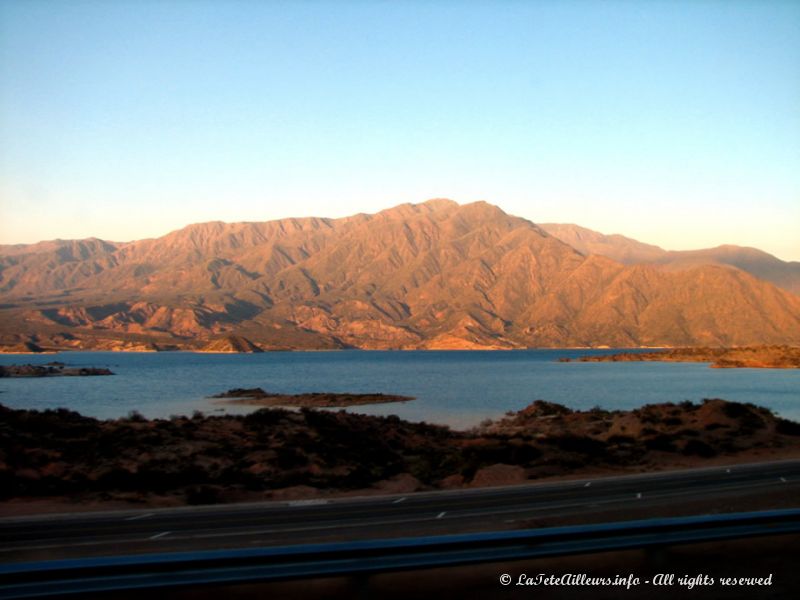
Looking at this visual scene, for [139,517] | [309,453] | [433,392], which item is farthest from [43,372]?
[139,517]

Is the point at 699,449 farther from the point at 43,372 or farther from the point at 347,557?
the point at 43,372

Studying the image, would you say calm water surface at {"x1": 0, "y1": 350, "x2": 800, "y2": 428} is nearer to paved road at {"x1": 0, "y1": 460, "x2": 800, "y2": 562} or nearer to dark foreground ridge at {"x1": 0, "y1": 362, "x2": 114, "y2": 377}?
dark foreground ridge at {"x1": 0, "y1": 362, "x2": 114, "y2": 377}

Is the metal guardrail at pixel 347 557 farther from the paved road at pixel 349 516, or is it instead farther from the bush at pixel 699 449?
the bush at pixel 699 449

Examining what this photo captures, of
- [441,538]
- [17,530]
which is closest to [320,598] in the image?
[441,538]

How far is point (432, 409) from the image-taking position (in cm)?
7112

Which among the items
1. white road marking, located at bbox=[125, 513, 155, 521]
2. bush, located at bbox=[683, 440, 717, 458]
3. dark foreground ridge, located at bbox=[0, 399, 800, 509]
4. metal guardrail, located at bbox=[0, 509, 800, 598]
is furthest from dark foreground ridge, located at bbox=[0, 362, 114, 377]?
metal guardrail, located at bbox=[0, 509, 800, 598]

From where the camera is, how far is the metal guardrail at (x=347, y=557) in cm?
447

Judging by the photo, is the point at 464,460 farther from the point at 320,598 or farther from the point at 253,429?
the point at 320,598

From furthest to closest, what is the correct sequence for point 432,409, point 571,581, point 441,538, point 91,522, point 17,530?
point 432,409
point 91,522
point 17,530
point 571,581
point 441,538

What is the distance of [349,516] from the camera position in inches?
729

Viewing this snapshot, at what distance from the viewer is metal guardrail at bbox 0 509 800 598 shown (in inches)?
176

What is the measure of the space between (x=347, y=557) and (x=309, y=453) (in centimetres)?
2950

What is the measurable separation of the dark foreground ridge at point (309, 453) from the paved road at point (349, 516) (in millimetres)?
4372

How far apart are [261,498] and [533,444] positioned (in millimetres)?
14218
